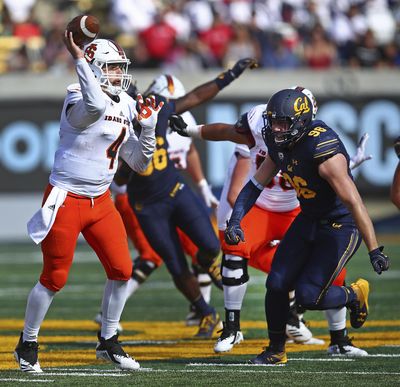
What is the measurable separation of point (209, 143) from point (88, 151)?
9.68 m

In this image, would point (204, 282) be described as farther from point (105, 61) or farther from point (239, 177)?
point (105, 61)

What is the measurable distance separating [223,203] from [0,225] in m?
8.77

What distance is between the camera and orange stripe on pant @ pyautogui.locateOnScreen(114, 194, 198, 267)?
28.7ft

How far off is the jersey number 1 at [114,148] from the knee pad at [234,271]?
3.85ft

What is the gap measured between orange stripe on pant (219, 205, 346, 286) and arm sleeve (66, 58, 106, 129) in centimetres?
151

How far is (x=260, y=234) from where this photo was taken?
7.30m

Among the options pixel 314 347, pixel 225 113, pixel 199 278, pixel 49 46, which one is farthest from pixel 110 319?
pixel 49 46

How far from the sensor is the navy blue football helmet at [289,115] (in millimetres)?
6270

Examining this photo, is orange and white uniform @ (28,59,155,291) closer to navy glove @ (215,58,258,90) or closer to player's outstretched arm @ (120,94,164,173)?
player's outstretched arm @ (120,94,164,173)

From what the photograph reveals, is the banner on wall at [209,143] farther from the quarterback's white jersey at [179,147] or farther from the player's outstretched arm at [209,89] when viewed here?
the player's outstretched arm at [209,89]

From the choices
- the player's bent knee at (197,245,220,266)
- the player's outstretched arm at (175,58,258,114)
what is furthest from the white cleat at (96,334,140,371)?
the player's outstretched arm at (175,58,258,114)

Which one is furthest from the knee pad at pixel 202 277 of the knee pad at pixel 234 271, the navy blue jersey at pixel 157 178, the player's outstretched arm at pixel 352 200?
the player's outstretched arm at pixel 352 200

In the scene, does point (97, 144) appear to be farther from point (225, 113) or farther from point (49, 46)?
point (49, 46)

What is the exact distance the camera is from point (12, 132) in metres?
15.9
